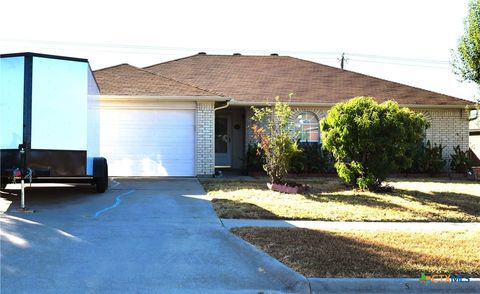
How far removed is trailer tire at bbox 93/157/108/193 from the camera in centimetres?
1048

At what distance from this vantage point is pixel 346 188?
13.3 metres

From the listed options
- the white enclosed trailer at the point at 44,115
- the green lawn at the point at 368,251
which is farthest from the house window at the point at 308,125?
the green lawn at the point at 368,251

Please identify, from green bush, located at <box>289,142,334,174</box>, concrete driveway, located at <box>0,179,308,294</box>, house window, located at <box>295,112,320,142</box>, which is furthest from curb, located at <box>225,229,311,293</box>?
house window, located at <box>295,112,320,142</box>

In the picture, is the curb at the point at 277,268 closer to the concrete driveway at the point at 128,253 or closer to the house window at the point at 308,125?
the concrete driveway at the point at 128,253

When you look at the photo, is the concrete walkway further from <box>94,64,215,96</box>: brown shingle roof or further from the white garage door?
<box>94,64,215,96</box>: brown shingle roof

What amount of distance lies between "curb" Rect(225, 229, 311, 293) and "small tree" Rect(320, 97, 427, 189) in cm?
620

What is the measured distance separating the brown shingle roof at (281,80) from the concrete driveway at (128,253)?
31.1ft

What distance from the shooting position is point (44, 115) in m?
8.98

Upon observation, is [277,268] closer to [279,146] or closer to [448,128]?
[279,146]

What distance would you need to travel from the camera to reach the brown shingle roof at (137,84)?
1544 centimetres

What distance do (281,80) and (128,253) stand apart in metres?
14.7

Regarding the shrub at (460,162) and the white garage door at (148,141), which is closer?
the white garage door at (148,141)

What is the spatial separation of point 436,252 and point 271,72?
15.2 meters

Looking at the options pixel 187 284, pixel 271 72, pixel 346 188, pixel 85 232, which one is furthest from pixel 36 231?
pixel 271 72
